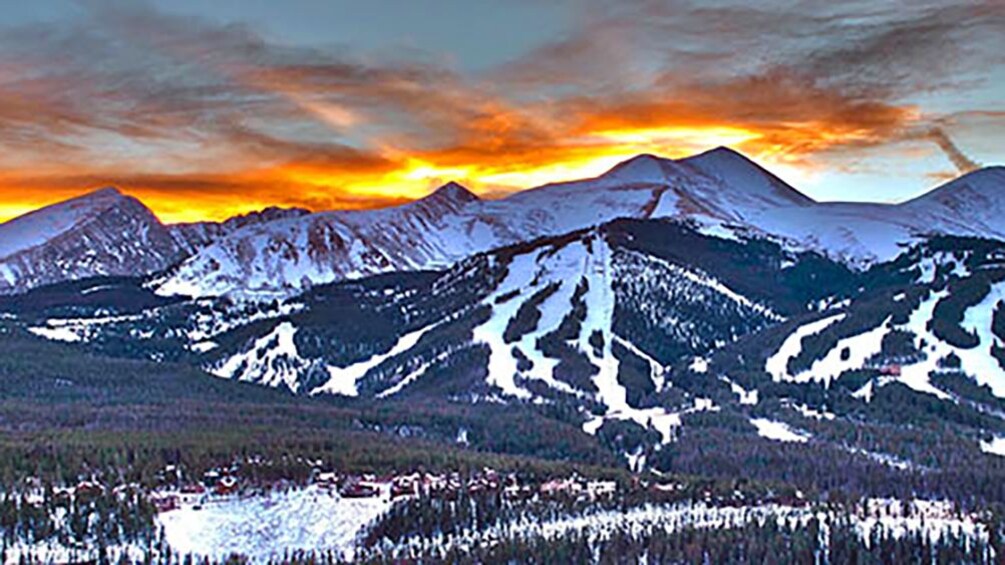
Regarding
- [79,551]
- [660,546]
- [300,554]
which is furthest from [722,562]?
[79,551]

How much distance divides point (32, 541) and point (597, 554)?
8775cm

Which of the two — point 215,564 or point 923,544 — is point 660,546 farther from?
point 215,564

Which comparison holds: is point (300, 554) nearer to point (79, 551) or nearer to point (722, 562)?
point (79, 551)

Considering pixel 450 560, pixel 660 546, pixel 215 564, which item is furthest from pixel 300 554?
pixel 660 546

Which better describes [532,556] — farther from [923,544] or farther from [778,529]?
[923,544]

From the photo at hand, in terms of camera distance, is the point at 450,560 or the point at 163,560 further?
the point at 163,560

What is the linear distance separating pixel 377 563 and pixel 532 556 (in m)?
22.7

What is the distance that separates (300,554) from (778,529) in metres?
74.7

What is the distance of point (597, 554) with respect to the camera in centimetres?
19050

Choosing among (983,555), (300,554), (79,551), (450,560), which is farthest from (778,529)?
(79,551)

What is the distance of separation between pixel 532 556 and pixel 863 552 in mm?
49272

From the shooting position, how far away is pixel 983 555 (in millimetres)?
190000

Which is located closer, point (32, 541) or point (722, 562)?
point (722, 562)

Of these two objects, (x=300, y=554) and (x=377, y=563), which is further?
(x=300, y=554)
